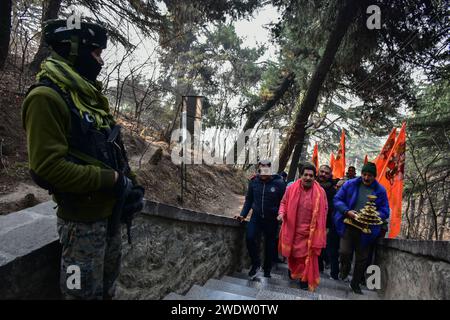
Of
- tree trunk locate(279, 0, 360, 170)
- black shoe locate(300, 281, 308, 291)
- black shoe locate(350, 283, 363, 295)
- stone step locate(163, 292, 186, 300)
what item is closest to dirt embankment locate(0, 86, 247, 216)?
stone step locate(163, 292, 186, 300)

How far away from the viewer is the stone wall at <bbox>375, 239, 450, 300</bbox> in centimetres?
229

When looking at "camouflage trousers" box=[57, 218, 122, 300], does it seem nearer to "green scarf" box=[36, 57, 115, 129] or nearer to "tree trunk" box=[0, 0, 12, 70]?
"green scarf" box=[36, 57, 115, 129]

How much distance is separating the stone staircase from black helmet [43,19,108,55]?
7.71ft

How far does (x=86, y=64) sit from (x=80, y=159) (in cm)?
63

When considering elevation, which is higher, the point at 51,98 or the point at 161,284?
the point at 51,98

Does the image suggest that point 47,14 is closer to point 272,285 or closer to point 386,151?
point 272,285

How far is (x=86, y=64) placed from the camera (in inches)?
75.1

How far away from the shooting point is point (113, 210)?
1834mm

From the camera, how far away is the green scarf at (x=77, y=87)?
5.40ft

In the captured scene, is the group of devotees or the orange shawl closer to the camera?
the group of devotees

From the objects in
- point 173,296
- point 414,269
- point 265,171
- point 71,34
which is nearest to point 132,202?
point 71,34
